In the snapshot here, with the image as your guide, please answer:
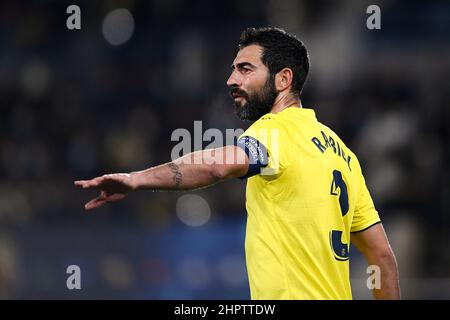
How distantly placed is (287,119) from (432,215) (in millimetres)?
6959

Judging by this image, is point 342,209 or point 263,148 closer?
point 263,148

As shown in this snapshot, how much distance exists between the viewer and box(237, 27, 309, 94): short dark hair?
4.83 meters

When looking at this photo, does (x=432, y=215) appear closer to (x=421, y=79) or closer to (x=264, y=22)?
(x=421, y=79)

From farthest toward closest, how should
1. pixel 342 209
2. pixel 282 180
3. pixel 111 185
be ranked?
pixel 342 209
pixel 282 180
pixel 111 185

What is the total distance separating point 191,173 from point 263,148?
0.40m

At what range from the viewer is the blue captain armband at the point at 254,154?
13.6ft

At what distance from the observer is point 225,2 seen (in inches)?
545

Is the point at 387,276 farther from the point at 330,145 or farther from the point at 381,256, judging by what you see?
the point at 330,145

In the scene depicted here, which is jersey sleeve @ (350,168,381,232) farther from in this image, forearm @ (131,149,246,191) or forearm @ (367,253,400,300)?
forearm @ (131,149,246,191)

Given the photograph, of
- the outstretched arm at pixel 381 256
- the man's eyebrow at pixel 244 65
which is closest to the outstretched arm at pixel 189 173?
the man's eyebrow at pixel 244 65

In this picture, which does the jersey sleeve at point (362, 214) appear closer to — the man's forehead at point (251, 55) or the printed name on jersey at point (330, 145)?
the printed name on jersey at point (330, 145)

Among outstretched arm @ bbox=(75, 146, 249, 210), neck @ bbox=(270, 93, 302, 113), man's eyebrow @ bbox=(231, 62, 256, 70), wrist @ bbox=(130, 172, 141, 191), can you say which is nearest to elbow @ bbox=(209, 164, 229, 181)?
outstretched arm @ bbox=(75, 146, 249, 210)

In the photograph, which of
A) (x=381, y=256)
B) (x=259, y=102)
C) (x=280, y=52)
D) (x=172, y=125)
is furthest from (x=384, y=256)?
(x=172, y=125)

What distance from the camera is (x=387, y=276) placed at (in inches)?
195
